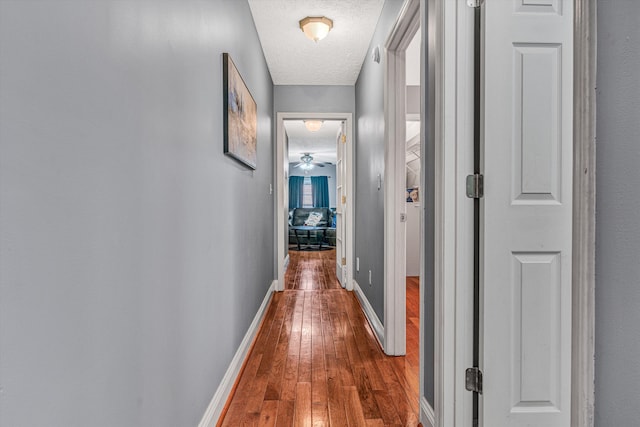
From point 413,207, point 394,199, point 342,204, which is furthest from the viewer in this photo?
point 413,207

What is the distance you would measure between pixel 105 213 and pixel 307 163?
954 centimetres

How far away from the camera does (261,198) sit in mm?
3268

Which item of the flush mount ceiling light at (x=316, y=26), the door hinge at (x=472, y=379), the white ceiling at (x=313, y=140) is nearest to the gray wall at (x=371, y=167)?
the flush mount ceiling light at (x=316, y=26)

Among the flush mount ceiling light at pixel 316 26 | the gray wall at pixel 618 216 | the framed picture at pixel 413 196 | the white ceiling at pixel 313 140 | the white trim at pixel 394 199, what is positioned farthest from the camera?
the white ceiling at pixel 313 140

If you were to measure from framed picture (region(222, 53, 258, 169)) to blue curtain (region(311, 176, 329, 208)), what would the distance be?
9.18 metres

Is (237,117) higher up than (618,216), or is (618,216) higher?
(237,117)

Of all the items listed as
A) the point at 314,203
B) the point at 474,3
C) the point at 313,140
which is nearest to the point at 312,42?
the point at 474,3

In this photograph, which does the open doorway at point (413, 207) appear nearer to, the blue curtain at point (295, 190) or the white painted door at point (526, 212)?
the white painted door at point (526, 212)

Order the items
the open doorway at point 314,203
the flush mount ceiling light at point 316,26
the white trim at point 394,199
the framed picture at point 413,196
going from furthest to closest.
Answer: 1. the framed picture at point 413,196
2. the open doorway at point 314,203
3. the flush mount ceiling light at point 316,26
4. the white trim at point 394,199

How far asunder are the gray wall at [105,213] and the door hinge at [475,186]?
104 centimetres

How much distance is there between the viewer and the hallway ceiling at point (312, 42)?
2.60 m

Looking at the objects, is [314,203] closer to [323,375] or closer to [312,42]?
[312,42]

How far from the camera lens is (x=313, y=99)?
4.24 m

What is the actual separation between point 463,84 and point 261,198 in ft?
7.04
